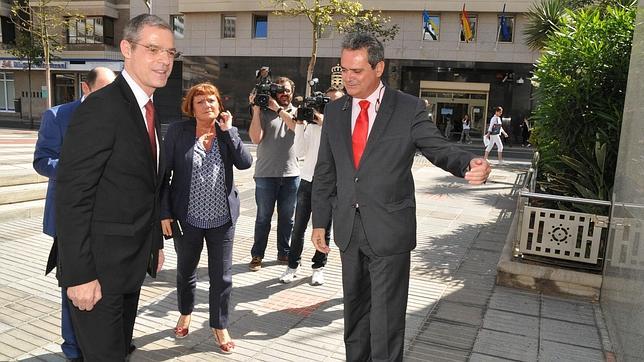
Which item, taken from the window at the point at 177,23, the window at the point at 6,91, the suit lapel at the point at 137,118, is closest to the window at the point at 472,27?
the window at the point at 177,23

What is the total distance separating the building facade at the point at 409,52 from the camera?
2883cm

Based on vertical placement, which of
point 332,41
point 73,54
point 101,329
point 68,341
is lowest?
point 68,341

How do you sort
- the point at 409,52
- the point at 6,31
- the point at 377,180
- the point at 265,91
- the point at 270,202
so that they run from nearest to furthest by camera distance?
the point at 377,180, the point at 265,91, the point at 270,202, the point at 409,52, the point at 6,31

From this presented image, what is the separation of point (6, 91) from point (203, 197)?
144 feet

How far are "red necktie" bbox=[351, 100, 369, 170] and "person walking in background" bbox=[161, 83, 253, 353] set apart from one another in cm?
115

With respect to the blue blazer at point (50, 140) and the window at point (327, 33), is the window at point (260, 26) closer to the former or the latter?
the window at point (327, 33)

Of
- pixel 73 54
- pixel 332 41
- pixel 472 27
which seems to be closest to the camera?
pixel 472 27

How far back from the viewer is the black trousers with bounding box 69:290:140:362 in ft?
7.50

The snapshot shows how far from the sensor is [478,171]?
2.67 metres

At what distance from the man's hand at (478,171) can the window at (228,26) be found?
105 ft

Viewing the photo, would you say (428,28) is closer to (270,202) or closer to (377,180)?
(270,202)

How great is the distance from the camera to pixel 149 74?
2.34 m

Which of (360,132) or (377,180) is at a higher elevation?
(360,132)

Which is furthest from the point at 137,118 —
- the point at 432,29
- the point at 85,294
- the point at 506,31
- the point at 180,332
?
the point at 506,31
